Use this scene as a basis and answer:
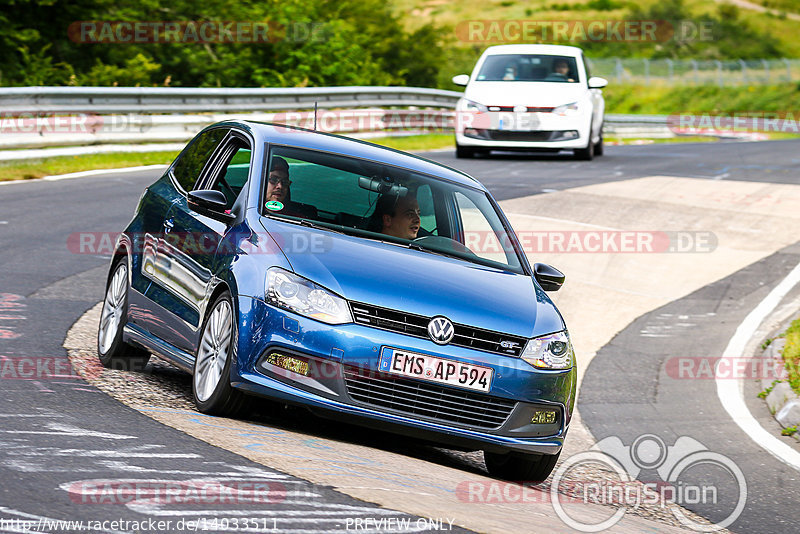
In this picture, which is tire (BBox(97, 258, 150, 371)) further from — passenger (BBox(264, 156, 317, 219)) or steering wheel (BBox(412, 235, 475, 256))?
steering wheel (BBox(412, 235, 475, 256))

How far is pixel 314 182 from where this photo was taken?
7.34 metres

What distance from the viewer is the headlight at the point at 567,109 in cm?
2145

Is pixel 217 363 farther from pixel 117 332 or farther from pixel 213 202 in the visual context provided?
pixel 117 332

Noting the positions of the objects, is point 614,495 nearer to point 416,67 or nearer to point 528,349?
point 528,349

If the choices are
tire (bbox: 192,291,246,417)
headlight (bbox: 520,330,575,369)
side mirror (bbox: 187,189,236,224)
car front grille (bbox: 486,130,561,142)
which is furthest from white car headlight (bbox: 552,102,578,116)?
tire (bbox: 192,291,246,417)

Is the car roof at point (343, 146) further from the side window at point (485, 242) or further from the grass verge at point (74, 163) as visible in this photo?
the grass verge at point (74, 163)

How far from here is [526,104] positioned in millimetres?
21344

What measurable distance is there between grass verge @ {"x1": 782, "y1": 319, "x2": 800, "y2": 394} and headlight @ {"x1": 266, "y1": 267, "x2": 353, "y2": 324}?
15.1ft

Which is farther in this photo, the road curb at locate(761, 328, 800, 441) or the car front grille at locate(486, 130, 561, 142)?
the car front grille at locate(486, 130, 561, 142)

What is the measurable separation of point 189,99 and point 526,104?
6.01 m

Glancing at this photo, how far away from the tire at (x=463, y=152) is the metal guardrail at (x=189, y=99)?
3857 mm

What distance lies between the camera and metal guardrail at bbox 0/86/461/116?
18.2 meters

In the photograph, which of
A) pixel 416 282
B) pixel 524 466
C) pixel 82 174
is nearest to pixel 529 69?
pixel 82 174

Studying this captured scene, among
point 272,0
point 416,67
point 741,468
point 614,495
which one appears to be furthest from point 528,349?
point 416,67
